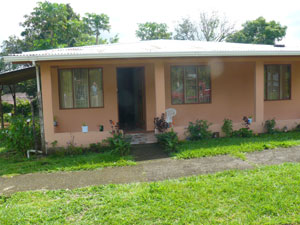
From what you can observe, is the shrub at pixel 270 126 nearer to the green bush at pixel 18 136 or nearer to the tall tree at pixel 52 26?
the green bush at pixel 18 136

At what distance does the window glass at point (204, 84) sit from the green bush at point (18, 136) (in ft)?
18.1

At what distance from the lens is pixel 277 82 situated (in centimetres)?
902

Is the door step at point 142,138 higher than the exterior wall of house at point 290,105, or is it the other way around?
the exterior wall of house at point 290,105

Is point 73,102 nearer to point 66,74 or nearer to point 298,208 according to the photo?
point 66,74

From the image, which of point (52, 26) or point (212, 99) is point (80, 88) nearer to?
point (212, 99)

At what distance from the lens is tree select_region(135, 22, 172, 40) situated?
95.9ft

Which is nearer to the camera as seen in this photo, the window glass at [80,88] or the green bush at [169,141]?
the green bush at [169,141]

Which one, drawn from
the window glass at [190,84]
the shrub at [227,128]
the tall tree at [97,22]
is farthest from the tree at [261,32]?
the shrub at [227,128]

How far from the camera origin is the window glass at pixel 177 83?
8.45 meters

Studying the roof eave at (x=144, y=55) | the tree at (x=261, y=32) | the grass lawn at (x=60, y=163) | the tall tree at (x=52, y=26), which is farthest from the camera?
the tree at (x=261, y=32)

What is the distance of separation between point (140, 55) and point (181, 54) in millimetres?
1096

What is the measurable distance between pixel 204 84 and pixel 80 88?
423cm

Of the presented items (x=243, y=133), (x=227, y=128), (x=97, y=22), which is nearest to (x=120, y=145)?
(x=227, y=128)

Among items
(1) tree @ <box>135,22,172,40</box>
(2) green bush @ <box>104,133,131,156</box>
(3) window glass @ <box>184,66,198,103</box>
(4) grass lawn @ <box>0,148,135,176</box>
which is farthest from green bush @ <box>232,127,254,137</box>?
(1) tree @ <box>135,22,172,40</box>
